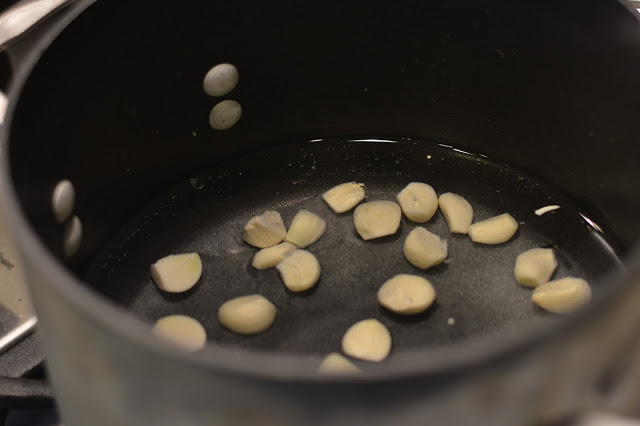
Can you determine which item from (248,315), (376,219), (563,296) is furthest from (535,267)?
(248,315)

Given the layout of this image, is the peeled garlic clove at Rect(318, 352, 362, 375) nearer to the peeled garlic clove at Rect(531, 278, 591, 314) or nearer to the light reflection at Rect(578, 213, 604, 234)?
the peeled garlic clove at Rect(531, 278, 591, 314)

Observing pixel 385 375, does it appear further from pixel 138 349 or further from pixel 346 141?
pixel 346 141

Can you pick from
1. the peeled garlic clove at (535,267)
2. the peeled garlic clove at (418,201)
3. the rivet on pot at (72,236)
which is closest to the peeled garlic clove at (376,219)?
the peeled garlic clove at (418,201)

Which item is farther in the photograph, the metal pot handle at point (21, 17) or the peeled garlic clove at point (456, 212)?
the peeled garlic clove at point (456, 212)

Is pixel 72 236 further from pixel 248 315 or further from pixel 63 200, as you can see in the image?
pixel 248 315

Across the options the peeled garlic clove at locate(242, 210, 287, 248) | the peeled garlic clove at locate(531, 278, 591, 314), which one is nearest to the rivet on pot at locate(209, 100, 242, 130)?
the peeled garlic clove at locate(242, 210, 287, 248)

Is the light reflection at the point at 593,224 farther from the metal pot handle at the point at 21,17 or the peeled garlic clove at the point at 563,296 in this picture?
the metal pot handle at the point at 21,17
